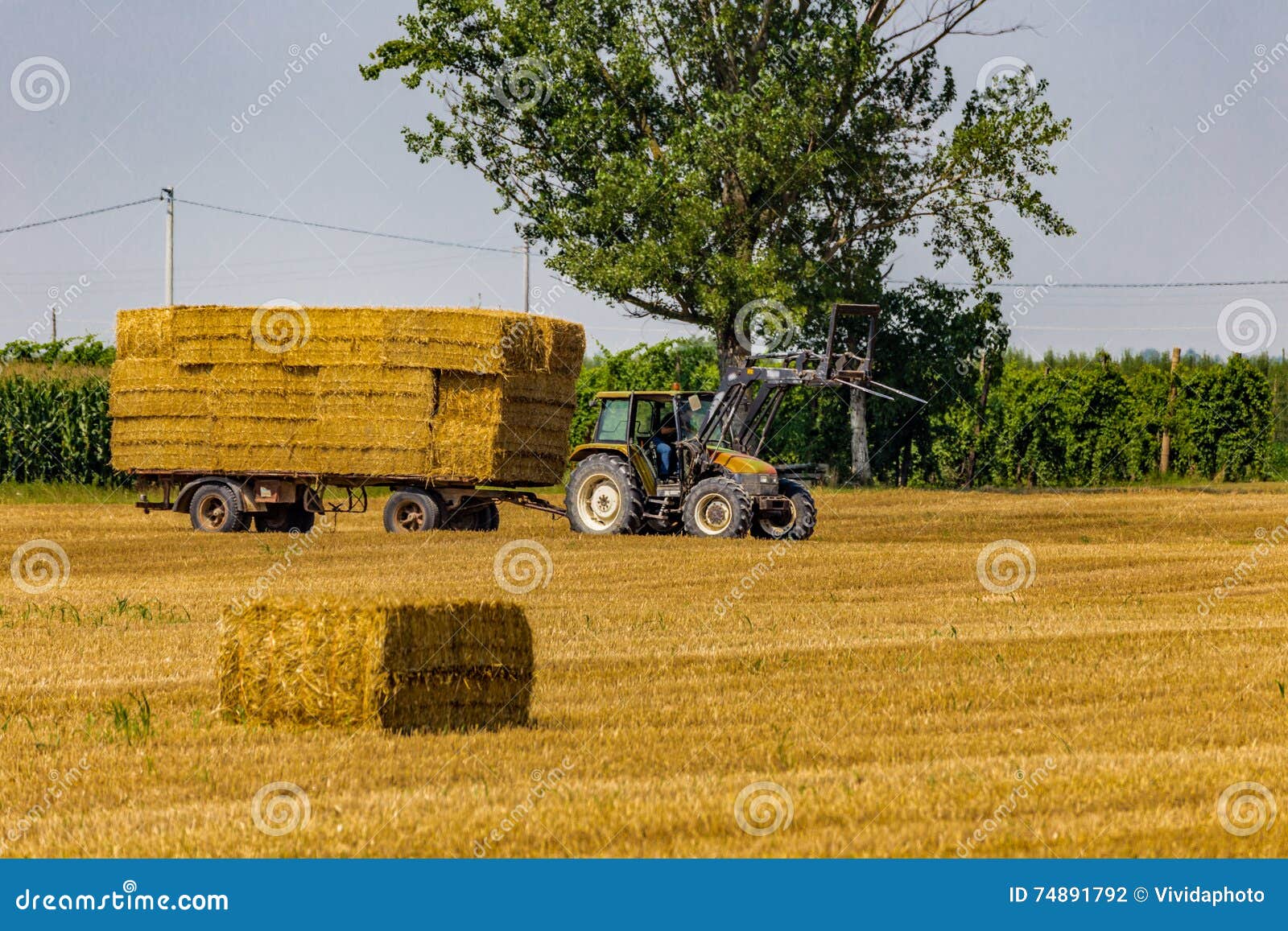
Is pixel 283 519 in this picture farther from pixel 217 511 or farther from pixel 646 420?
pixel 646 420

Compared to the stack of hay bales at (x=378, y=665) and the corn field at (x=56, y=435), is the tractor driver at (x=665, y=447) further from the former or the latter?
the corn field at (x=56, y=435)

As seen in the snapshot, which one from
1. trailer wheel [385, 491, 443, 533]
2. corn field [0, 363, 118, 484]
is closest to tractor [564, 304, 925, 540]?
trailer wheel [385, 491, 443, 533]

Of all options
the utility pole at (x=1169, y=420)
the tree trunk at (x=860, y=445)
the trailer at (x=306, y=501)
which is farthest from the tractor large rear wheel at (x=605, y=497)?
the utility pole at (x=1169, y=420)

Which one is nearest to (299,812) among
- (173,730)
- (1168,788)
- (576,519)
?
(173,730)

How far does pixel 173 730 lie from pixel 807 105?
85.1 ft

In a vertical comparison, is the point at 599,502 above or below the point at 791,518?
above

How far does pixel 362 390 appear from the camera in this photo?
2380 cm

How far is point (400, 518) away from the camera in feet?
82.0

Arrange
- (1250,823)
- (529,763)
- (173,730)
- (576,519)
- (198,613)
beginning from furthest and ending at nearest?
(576,519)
(198,613)
(173,730)
(529,763)
(1250,823)

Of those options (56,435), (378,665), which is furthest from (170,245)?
(378,665)

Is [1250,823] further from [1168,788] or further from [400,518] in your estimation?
[400,518]

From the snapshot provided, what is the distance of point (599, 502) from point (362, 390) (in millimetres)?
3782

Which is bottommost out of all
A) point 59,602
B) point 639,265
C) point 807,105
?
point 59,602

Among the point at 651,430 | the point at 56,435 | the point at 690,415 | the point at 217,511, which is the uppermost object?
the point at 690,415
